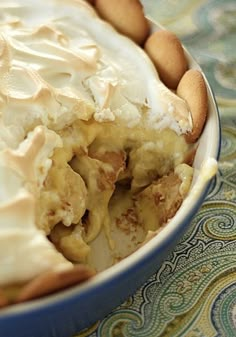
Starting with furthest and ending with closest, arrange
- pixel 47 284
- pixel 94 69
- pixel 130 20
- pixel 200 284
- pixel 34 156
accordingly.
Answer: pixel 130 20, pixel 94 69, pixel 200 284, pixel 34 156, pixel 47 284

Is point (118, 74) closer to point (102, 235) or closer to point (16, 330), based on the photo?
point (102, 235)

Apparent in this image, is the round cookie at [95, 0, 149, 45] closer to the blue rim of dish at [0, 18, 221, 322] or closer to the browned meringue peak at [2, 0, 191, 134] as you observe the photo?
the browned meringue peak at [2, 0, 191, 134]

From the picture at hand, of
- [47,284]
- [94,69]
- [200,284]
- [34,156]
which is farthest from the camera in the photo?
[94,69]

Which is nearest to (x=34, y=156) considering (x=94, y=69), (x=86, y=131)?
(x=86, y=131)

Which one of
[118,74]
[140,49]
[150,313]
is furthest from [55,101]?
[150,313]

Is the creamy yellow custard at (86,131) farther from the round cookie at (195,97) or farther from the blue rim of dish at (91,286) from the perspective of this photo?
the blue rim of dish at (91,286)

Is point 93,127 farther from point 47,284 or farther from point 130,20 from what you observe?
point 47,284

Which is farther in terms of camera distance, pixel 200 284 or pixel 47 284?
pixel 200 284
